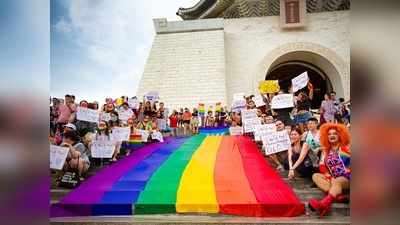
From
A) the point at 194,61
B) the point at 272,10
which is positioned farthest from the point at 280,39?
the point at 194,61

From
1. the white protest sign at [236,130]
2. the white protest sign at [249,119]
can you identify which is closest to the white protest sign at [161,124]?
the white protest sign at [236,130]

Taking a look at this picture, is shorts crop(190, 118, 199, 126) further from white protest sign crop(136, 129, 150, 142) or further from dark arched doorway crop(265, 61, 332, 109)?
dark arched doorway crop(265, 61, 332, 109)

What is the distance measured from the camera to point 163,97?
46.1ft

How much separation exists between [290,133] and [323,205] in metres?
1.50

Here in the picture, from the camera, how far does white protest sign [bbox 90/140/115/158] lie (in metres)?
5.32

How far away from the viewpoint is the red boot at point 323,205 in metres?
3.59

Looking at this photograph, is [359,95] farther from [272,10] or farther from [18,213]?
[272,10]

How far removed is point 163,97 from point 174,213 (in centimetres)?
1044

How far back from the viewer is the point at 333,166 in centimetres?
377

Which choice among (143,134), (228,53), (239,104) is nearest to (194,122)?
(239,104)

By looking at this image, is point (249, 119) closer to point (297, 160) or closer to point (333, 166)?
point (297, 160)

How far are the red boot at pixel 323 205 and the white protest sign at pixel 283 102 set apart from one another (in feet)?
8.46

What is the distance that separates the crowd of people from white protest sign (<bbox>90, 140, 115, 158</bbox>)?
0.31 ft

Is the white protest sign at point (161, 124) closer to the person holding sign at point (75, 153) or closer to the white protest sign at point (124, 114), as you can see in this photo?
the white protest sign at point (124, 114)
